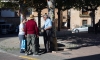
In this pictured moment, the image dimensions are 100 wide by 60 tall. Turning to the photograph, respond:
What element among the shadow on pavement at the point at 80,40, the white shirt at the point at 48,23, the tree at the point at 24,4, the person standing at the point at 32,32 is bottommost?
the shadow on pavement at the point at 80,40

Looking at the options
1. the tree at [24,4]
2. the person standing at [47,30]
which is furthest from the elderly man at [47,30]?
the tree at [24,4]

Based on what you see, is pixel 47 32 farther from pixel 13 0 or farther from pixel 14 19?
pixel 14 19

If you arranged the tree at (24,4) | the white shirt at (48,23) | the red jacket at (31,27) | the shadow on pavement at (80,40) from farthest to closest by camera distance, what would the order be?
the tree at (24,4)
the shadow on pavement at (80,40)
the white shirt at (48,23)
the red jacket at (31,27)

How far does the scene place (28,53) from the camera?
1316cm

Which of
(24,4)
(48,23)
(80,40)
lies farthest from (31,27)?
(80,40)

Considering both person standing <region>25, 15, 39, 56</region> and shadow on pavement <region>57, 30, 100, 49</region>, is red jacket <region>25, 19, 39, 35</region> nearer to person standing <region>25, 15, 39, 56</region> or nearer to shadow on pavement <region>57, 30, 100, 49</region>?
person standing <region>25, 15, 39, 56</region>

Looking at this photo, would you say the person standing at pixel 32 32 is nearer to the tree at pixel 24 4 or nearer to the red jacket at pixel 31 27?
the red jacket at pixel 31 27

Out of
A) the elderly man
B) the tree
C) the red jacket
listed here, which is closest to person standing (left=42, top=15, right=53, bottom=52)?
the elderly man

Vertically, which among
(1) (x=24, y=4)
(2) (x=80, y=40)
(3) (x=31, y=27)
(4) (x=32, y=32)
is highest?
(1) (x=24, y=4)

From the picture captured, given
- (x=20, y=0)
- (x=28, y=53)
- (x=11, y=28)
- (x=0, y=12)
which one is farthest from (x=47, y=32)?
(x=0, y=12)

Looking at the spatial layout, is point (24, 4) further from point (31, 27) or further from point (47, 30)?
point (31, 27)

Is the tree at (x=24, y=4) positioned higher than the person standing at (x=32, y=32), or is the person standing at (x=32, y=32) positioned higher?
the tree at (x=24, y=4)

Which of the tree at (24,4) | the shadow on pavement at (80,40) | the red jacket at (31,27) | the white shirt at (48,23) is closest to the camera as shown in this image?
the red jacket at (31,27)

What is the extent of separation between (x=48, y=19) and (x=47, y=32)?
2.08ft
